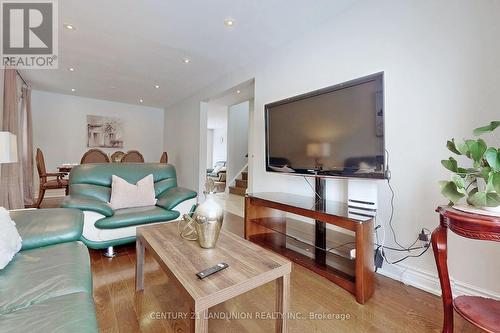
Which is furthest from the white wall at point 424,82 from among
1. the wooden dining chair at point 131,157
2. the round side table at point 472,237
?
the wooden dining chair at point 131,157

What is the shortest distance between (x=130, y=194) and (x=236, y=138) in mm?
4220

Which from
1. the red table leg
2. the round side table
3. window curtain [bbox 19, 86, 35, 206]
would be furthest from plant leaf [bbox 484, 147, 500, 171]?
window curtain [bbox 19, 86, 35, 206]

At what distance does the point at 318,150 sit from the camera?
209 centimetres

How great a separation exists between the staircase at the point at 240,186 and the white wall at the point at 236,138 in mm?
309

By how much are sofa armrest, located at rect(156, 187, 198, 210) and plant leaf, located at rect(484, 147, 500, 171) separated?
237 cm

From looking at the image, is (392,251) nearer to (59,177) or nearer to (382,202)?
(382,202)

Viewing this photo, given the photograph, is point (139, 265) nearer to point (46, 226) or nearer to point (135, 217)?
point (46, 226)

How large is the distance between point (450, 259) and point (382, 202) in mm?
560

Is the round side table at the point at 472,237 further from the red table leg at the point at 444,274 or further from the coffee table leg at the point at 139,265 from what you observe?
the coffee table leg at the point at 139,265

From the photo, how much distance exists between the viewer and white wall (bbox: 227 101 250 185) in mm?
6328

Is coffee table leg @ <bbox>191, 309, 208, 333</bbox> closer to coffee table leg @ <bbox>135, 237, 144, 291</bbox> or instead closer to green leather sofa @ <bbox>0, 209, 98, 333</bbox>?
green leather sofa @ <bbox>0, 209, 98, 333</bbox>

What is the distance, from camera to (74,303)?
85 centimetres

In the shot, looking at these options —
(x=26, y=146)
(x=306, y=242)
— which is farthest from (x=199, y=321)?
(x=26, y=146)

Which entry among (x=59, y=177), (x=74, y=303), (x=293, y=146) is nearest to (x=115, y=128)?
(x=59, y=177)
